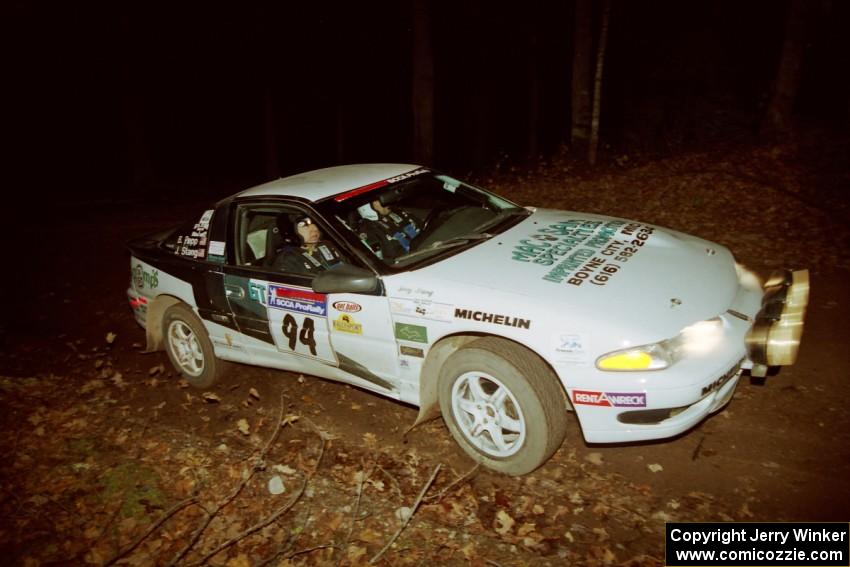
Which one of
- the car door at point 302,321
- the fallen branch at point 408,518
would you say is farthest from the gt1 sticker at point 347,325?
the fallen branch at point 408,518

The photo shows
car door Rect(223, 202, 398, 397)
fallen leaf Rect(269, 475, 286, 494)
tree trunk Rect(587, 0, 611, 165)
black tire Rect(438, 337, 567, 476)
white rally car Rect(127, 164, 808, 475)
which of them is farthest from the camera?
tree trunk Rect(587, 0, 611, 165)

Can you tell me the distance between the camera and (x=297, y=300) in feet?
12.8

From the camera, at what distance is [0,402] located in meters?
4.91

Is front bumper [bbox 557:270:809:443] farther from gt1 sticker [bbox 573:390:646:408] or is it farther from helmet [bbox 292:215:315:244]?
helmet [bbox 292:215:315:244]

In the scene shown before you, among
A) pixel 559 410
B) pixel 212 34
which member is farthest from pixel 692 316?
pixel 212 34

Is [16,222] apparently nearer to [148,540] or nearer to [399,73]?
[148,540]

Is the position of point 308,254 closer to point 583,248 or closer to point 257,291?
point 257,291

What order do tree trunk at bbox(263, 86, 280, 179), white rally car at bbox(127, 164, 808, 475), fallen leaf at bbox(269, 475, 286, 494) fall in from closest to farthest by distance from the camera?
white rally car at bbox(127, 164, 808, 475)
fallen leaf at bbox(269, 475, 286, 494)
tree trunk at bbox(263, 86, 280, 179)

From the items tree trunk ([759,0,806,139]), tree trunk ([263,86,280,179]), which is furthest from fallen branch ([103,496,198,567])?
tree trunk ([263,86,280,179])

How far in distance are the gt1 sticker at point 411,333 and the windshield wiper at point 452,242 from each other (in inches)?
18.9

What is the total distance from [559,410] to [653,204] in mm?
6393

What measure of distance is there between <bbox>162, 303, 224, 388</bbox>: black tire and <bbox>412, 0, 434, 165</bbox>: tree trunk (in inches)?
393

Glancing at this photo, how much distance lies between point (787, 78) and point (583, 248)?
9.19m

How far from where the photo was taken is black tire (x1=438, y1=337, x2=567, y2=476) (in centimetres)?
311
